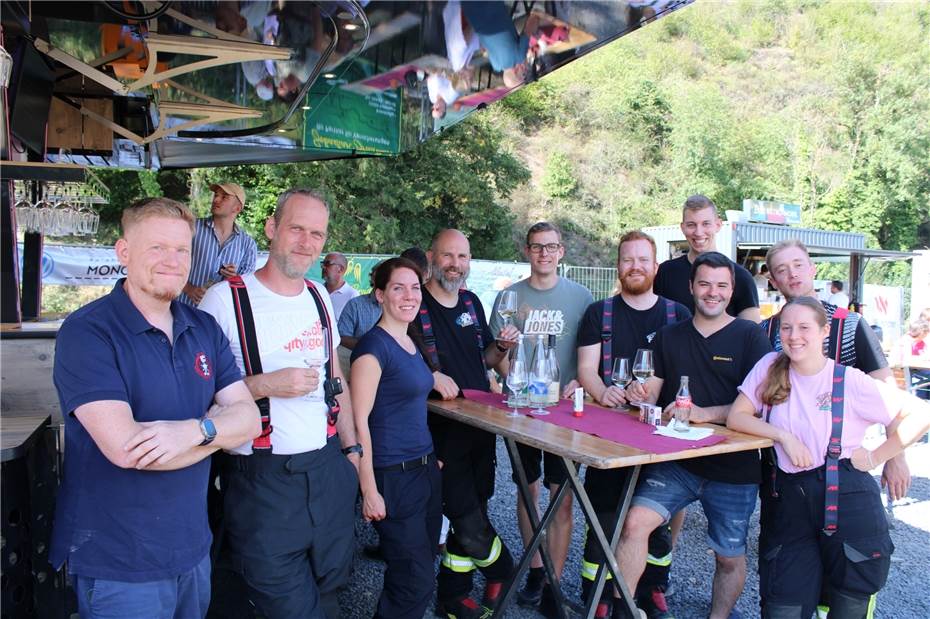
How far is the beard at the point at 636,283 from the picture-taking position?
12.4 feet

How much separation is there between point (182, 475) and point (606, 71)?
4639 centimetres

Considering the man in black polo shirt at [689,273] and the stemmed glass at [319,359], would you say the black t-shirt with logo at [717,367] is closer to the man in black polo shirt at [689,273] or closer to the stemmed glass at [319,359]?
the man in black polo shirt at [689,273]

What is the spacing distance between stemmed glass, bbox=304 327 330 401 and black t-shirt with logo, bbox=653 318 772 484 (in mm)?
1747

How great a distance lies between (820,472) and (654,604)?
1306 mm

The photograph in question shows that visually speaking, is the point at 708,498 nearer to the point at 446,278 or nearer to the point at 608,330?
the point at 608,330

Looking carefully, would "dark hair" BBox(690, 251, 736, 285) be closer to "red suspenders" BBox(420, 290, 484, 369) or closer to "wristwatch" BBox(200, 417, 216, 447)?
"red suspenders" BBox(420, 290, 484, 369)

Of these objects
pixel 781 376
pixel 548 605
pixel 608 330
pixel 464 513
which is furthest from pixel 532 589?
pixel 781 376

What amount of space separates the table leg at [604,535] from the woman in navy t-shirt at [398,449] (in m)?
0.70

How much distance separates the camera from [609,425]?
3119 millimetres

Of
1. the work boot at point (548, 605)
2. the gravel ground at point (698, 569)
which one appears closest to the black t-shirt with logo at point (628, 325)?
the work boot at point (548, 605)

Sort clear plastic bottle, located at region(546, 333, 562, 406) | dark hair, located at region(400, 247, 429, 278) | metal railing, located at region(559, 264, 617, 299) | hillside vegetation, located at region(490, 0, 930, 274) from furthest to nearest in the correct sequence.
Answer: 1. hillside vegetation, located at region(490, 0, 930, 274)
2. metal railing, located at region(559, 264, 617, 299)
3. dark hair, located at region(400, 247, 429, 278)
4. clear plastic bottle, located at region(546, 333, 562, 406)

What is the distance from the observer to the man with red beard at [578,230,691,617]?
3.58 meters

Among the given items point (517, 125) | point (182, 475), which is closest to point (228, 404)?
point (182, 475)

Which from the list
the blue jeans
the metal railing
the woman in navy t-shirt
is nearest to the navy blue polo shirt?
the blue jeans
